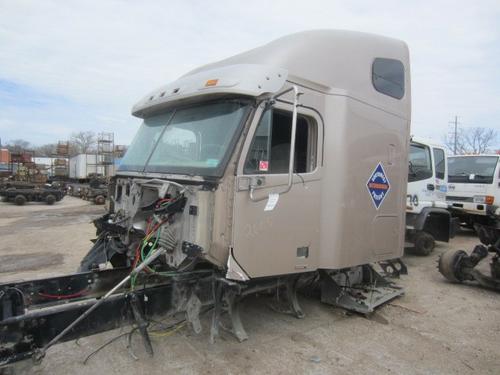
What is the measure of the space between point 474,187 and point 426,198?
284 centimetres

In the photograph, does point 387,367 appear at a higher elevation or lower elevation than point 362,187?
lower

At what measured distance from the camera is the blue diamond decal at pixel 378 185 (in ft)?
15.6

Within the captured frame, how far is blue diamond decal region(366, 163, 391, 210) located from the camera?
477cm

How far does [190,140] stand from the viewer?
161 inches

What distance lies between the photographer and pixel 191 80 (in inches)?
166

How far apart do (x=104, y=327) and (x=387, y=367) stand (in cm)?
266

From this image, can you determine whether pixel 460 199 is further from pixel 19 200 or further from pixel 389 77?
pixel 19 200

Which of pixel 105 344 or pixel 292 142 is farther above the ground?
pixel 292 142

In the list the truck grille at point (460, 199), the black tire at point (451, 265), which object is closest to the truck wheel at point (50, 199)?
the truck grille at point (460, 199)

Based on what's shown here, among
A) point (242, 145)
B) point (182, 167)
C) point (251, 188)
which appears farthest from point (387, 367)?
point (182, 167)

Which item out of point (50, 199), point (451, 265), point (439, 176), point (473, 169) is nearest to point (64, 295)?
point (451, 265)

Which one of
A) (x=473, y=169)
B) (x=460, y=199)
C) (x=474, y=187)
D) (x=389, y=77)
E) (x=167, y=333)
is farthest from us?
(x=473, y=169)

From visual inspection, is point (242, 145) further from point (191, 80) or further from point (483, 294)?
point (483, 294)

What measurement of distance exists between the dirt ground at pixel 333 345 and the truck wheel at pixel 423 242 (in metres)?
2.45
